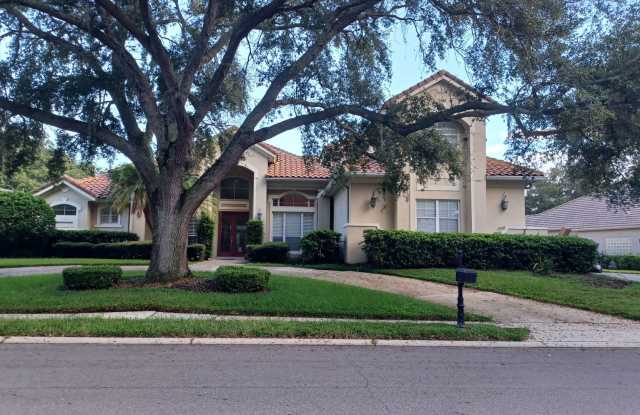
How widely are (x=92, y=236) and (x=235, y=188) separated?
288 inches

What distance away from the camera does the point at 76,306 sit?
376 inches

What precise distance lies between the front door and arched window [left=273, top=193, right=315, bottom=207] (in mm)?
2091

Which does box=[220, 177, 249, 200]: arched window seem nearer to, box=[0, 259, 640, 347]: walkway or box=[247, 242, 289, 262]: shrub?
box=[247, 242, 289, 262]: shrub

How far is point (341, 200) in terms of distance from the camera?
21.3 m

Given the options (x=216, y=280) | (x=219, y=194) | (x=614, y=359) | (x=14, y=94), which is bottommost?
(x=614, y=359)

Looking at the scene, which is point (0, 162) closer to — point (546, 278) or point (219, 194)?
point (219, 194)

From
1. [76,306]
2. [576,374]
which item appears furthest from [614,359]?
[76,306]

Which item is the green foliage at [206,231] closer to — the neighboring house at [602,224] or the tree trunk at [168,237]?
the tree trunk at [168,237]

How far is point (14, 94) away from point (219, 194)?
13.3 meters

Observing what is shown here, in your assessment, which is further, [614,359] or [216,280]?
[216,280]

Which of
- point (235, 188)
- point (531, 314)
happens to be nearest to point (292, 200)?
point (235, 188)

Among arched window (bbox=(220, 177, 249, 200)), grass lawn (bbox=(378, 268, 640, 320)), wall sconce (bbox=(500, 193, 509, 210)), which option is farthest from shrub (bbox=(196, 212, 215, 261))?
wall sconce (bbox=(500, 193, 509, 210))

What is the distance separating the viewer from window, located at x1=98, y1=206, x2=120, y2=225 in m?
24.9

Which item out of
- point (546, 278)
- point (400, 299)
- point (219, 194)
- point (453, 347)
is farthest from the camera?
point (219, 194)
